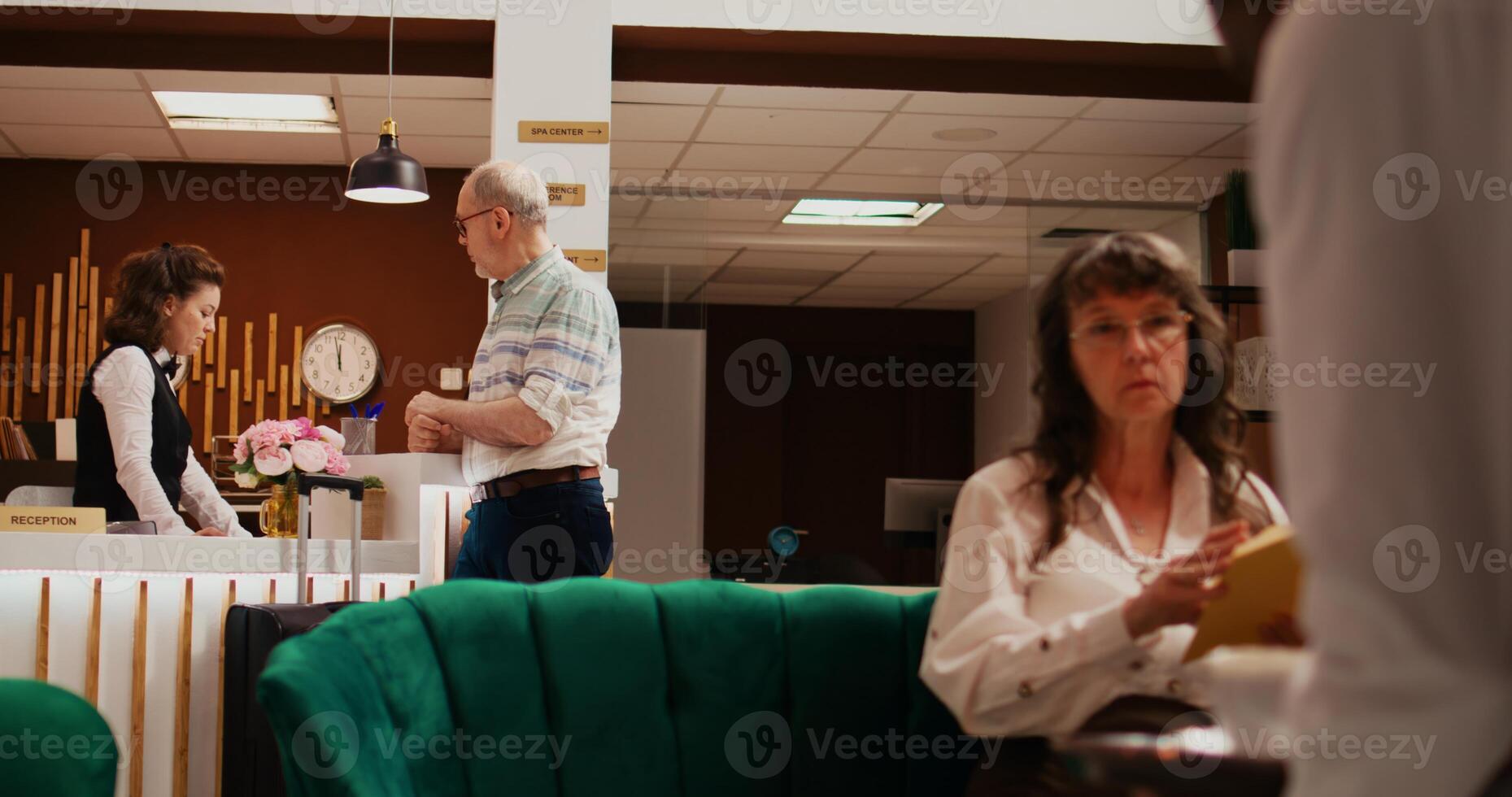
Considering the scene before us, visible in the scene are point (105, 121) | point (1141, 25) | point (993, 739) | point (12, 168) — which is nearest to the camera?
point (993, 739)

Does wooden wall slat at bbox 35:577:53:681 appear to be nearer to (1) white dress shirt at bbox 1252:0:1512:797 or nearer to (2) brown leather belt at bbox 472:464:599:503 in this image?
(2) brown leather belt at bbox 472:464:599:503

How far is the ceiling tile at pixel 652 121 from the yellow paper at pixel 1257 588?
525cm

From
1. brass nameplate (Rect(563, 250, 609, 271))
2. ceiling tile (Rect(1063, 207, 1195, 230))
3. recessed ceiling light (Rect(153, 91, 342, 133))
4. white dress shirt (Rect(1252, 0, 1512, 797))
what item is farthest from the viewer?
ceiling tile (Rect(1063, 207, 1195, 230))

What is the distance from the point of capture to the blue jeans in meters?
3.04

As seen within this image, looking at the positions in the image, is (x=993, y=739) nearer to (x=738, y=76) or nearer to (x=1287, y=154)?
(x=1287, y=154)

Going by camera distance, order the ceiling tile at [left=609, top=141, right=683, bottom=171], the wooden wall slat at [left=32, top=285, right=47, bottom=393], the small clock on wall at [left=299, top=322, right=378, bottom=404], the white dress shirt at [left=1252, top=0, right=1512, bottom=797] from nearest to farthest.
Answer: the white dress shirt at [left=1252, top=0, right=1512, bottom=797]
the ceiling tile at [left=609, top=141, right=683, bottom=171]
the wooden wall slat at [left=32, top=285, right=47, bottom=393]
the small clock on wall at [left=299, top=322, right=378, bottom=404]

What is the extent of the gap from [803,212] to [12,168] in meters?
4.73

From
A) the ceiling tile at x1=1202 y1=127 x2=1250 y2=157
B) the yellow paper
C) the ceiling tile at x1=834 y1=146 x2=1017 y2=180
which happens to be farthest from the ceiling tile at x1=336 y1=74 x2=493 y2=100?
the yellow paper

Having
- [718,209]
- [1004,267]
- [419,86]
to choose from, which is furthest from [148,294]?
[1004,267]

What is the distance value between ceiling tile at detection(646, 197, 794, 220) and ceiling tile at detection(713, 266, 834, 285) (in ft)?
5.54

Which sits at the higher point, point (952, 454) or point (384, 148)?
point (384, 148)

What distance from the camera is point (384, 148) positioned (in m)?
4.92

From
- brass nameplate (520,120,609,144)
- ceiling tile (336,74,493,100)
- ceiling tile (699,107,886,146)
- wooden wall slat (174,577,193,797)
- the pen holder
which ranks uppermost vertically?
ceiling tile (336,74,493,100)

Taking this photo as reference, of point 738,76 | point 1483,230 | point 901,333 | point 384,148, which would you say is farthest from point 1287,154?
point 901,333
